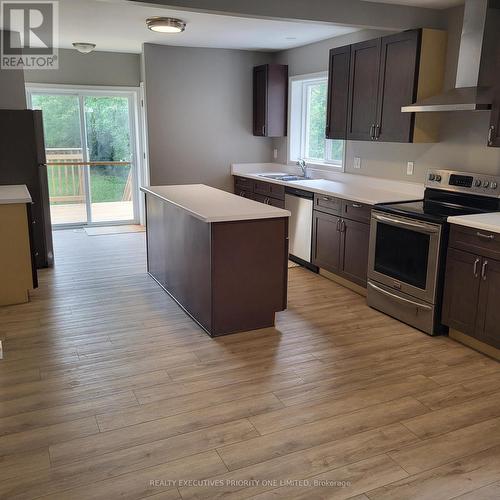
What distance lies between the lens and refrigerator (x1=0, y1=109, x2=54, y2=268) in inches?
189

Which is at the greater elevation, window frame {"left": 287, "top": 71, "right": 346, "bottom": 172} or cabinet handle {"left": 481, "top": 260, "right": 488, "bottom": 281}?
window frame {"left": 287, "top": 71, "right": 346, "bottom": 172}

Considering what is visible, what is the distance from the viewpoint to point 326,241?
4.78 m

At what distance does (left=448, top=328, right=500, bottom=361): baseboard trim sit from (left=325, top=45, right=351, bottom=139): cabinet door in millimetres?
2235

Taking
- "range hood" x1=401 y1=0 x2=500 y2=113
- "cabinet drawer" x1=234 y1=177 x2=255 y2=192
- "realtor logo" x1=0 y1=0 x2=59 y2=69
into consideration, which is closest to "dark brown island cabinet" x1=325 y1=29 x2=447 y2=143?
"range hood" x1=401 y1=0 x2=500 y2=113

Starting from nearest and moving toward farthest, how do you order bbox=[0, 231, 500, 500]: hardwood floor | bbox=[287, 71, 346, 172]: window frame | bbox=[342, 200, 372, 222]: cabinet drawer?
bbox=[0, 231, 500, 500]: hardwood floor
bbox=[342, 200, 372, 222]: cabinet drawer
bbox=[287, 71, 346, 172]: window frame

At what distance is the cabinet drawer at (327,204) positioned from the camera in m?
4.56

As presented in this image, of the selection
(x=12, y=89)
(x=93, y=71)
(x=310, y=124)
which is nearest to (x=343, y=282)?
(x=310, y=124)

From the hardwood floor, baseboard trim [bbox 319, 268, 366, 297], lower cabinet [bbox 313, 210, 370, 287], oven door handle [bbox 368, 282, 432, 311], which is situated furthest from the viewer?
baseboard trim [bbox 319, 268, 366, 297]

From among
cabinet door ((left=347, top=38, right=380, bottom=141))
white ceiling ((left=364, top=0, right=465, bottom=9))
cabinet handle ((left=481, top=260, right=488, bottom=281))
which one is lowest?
cabinet handle ((left=481, top=260, right=488, bottom=281))

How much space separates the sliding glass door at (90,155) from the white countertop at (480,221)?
5133 millimetres

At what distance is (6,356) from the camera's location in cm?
320

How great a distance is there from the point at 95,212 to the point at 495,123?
18.2ft

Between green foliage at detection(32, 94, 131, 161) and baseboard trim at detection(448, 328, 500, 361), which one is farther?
green foliage at detection(32, 94, 131, 161)

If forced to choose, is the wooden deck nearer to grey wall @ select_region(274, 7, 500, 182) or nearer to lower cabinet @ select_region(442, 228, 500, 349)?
grey wall @ select_region(274, 7, 500, 182)
